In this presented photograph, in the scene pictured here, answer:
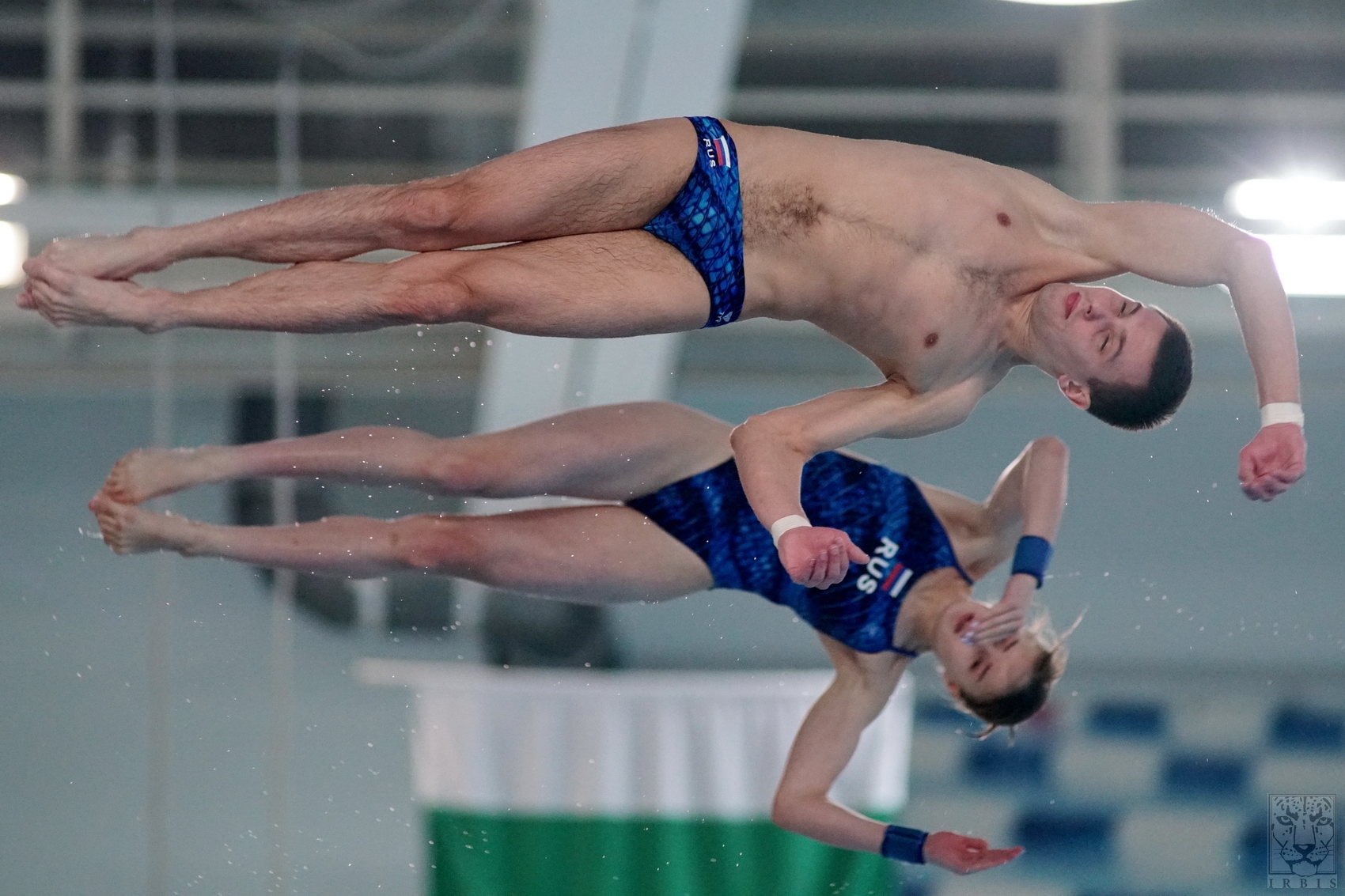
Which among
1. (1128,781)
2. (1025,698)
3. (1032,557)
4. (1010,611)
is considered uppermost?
(1032,557)

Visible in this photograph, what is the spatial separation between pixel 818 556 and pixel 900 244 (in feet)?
2.19

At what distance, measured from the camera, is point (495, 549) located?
8.75 ft

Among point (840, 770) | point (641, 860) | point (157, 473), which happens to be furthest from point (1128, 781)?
point (157, 473)

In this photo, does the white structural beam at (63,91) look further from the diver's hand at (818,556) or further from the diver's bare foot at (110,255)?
the diver's hand at (818,556)

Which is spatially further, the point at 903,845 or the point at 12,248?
the point at 12,248

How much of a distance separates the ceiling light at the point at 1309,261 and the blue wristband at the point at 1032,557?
1.82 metres

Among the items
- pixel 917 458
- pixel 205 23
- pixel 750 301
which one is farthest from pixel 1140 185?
pixel 205 23

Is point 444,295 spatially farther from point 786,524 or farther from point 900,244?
point 900,244

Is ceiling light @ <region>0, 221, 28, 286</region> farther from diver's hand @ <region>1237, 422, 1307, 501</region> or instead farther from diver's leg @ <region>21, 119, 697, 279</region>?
diver's hand @ <region>1237, 422, 1307, 501</region>

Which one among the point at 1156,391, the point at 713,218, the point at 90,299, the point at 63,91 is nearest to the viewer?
the point at 90,299

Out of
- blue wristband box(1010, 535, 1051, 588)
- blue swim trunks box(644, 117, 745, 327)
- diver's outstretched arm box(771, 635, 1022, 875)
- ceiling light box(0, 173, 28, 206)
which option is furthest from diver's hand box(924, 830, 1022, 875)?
ceiling light box(0, 173, 28, 206)

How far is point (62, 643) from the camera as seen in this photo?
410 centimetres

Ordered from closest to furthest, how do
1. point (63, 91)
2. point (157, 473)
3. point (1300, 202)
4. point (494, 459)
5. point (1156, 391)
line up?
1. point (1156, 391)
2. point (157, 473)
3. point (494, 459)
4. point (1300, 202)
5. point (63, 91)

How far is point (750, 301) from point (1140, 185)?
231cm
